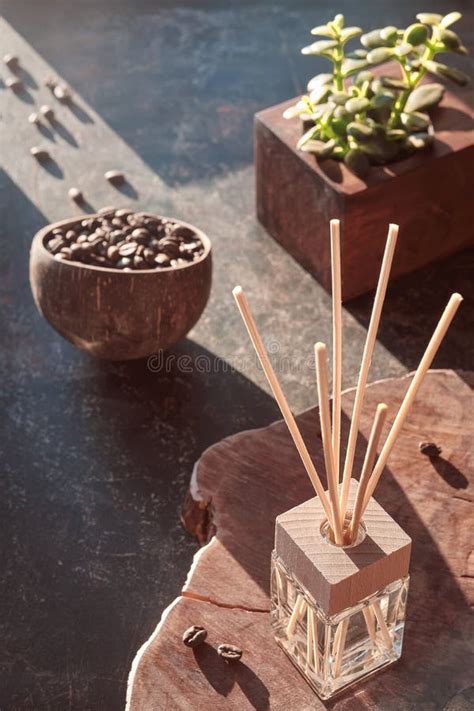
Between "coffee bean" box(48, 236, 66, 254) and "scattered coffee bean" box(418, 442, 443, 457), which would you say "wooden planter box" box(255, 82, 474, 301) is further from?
"scattered coffee bean" box(418, 442, 443, 457)

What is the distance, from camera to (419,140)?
9.29 ft

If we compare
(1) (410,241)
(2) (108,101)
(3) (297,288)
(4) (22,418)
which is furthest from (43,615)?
(2) (108,101)

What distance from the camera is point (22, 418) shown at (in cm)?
270

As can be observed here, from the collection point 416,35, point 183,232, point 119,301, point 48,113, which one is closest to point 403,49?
point 416,35

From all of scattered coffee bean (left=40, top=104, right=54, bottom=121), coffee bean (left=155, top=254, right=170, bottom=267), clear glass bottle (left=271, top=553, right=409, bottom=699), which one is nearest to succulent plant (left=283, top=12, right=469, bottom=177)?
coffee bean (left=155, top=254, right=170, bottom=267)

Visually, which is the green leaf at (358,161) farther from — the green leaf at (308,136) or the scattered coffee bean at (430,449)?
the scattered coffee bean at (430,449)

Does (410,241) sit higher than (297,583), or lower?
lower

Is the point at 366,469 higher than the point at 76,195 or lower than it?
higher

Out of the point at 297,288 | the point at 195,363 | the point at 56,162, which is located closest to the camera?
the point at 195,363

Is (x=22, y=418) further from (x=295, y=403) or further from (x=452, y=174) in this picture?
(x=452, y=174)

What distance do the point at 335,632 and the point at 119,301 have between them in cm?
121

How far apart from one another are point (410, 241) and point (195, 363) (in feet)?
2.27

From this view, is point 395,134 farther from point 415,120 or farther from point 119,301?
point 119,301

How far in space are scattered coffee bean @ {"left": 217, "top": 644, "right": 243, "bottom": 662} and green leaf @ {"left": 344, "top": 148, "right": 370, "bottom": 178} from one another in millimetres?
1484
